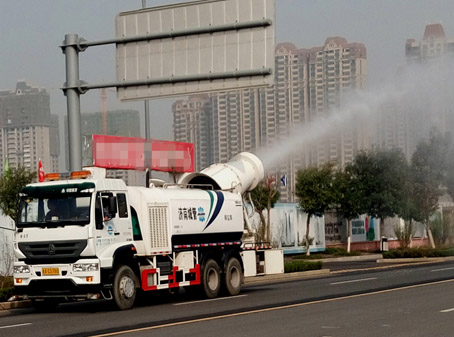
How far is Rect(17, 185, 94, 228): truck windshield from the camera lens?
21.6m

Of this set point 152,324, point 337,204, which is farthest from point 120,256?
point 337,204

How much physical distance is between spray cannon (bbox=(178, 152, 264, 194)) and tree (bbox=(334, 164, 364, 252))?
33672mm

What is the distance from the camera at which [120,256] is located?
22.2 metres

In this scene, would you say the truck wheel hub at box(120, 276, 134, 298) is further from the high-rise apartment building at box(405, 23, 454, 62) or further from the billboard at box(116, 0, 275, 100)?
the high-rise apartment building at box(405, 23, 454, 62)

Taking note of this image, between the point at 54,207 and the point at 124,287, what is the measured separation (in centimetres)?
238

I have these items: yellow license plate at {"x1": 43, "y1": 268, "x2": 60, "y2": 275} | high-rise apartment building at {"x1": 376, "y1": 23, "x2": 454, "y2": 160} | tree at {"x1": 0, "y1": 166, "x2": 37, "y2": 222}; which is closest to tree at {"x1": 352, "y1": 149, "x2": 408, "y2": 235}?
Answer: high-rise apartment building at {"x1": 376, "y1": 23, "x2": 454, "y2": 160}

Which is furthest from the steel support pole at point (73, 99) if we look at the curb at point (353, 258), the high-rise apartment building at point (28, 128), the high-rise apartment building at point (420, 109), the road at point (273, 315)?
the high-rise apartment building at point (28, 128)

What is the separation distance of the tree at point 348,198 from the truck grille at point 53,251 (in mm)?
41851

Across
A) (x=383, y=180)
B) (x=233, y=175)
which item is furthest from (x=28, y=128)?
(x=233, y=175)

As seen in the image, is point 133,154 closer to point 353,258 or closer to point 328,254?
point 353,258

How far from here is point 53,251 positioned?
70.5 feet

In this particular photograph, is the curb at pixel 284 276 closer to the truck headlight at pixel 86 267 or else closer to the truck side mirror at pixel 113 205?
the truck side mirror at pixel 113 205

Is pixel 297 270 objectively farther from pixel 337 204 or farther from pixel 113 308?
pixel 337 204

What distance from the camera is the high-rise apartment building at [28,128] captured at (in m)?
154
